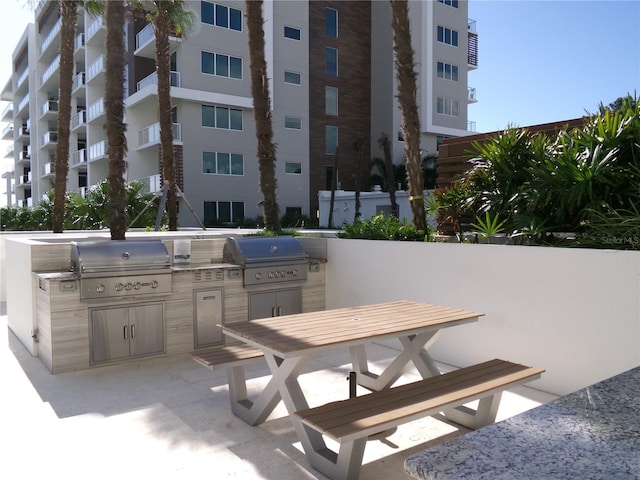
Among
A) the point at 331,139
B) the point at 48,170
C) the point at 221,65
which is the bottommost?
the point at 48,170

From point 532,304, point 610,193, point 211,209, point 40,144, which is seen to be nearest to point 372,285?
point 532,304

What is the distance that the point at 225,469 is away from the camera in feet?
10.4

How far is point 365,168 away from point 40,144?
23.8 meters

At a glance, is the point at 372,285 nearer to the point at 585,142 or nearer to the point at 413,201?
the point at 413,201

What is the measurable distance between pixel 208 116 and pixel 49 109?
17937 mm

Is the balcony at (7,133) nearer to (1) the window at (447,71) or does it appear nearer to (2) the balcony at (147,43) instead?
(2) the balcony at (147,43)

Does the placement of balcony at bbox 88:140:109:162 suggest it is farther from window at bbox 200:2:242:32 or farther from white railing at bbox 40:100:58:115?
white railing at bbox 40:100:58:115

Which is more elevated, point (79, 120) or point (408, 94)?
point (79, 120)

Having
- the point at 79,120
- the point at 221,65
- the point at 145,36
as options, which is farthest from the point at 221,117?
the point at 79,120

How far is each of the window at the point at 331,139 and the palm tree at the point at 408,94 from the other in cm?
1986

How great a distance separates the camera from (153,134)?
22141 millimetres

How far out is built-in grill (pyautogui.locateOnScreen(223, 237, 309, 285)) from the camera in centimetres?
617

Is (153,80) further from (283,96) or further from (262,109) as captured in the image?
(262,109)

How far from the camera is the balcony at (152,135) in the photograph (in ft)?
71.8
